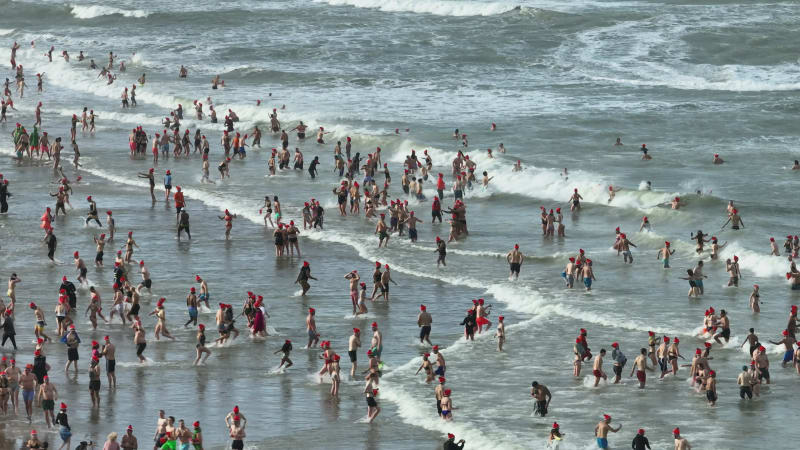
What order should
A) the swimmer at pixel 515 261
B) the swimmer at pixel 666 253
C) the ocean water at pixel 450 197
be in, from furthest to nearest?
the swimmer at pixel 666 253
the swimmer at pixel 515 261
the ocean water at pixel 450 197

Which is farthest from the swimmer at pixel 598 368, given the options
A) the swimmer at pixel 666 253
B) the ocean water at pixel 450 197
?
the swimmer at pixel 666 253

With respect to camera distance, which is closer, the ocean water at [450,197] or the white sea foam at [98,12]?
the ocean water at [450,197]

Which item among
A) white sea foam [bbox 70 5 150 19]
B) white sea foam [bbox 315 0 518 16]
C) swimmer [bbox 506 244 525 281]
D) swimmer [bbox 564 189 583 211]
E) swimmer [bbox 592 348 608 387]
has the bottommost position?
swimmer [bbox 592 348 608 387]

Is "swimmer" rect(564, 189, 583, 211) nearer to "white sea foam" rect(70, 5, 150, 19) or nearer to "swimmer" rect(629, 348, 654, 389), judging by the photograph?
"swimmer" rect(629, 348, 654, 389)

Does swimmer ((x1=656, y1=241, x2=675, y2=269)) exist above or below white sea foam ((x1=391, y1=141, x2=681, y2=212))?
below

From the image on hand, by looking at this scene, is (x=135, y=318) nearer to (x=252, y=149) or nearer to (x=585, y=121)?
(x=252, y=149)

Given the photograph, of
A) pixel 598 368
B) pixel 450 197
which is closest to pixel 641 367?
pixel 598 368

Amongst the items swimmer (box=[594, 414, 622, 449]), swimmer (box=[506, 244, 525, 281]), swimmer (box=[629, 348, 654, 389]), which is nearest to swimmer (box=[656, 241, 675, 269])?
swimmer (box=[506, 244, 525, 281])

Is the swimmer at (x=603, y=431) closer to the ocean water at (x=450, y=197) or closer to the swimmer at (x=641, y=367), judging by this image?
the ocean water at (x=450, y=197)

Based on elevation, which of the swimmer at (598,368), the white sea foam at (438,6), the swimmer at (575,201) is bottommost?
the swimmer at (598,368)

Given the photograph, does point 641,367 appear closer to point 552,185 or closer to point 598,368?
point 598,368
